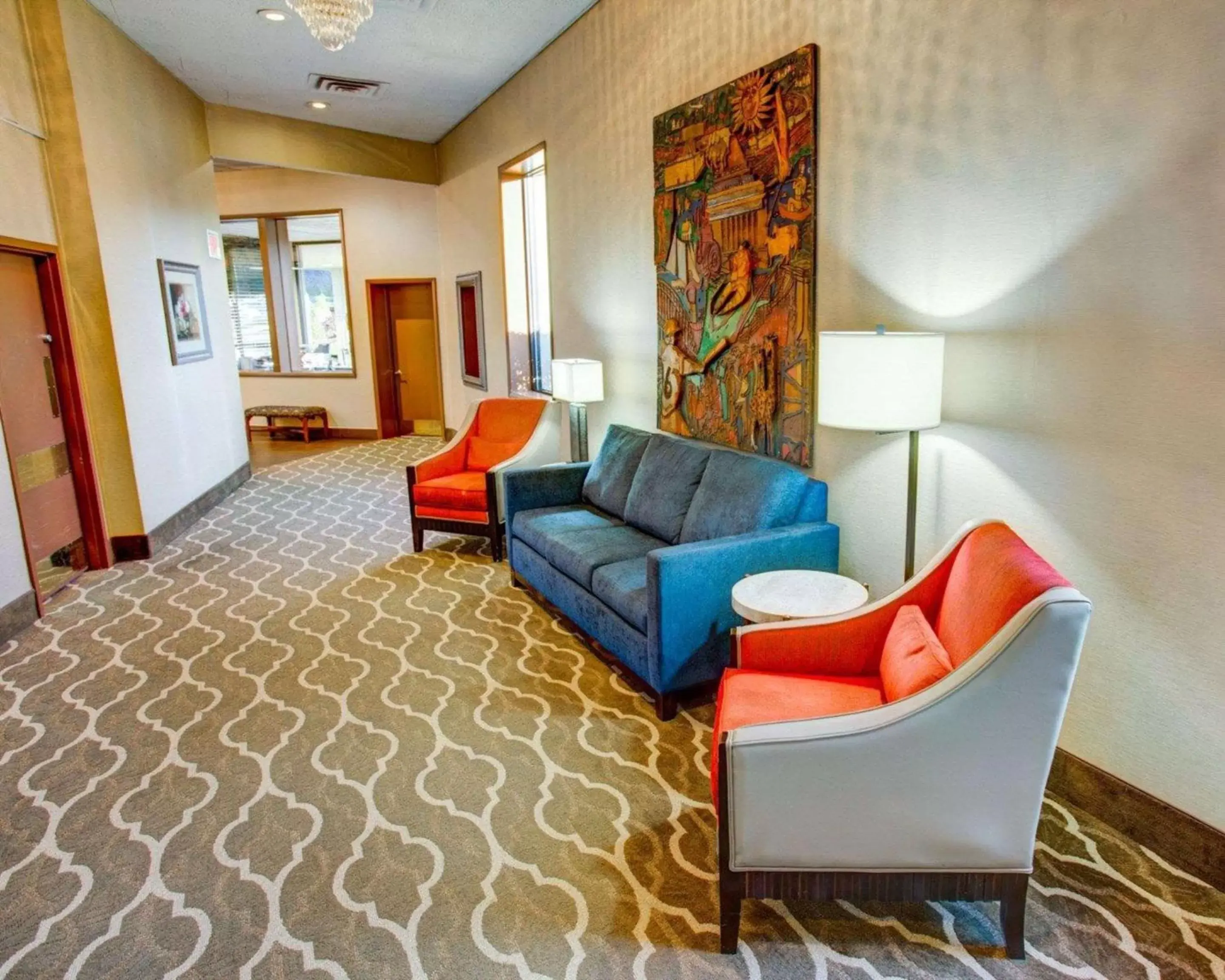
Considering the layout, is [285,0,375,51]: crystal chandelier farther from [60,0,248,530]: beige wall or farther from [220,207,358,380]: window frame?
[220,207,358,380]: window frame

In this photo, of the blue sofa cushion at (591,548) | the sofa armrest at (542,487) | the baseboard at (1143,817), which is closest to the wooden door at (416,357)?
the sofa armrest at (542,487)

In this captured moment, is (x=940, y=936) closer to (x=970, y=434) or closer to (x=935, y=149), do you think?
(x=970, y=434)

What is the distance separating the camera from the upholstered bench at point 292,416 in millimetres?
9297

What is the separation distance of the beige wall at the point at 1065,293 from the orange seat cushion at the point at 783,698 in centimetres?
74

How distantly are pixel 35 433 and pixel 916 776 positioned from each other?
4.78m

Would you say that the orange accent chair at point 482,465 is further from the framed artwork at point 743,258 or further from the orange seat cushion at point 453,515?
the framed artwork at point 743,258

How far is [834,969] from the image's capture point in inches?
71.4

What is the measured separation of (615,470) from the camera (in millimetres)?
4176

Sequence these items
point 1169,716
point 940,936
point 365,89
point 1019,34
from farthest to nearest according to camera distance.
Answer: point 365,89, point 1019,34, point 1169,716, point 940,936

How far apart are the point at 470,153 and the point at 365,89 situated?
Result: 3.61 feet

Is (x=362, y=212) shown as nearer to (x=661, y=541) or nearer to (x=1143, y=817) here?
(x=661, y=541)

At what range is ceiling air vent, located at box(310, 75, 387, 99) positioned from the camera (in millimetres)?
5957

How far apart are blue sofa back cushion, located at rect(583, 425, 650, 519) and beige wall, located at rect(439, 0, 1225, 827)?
1.14 m

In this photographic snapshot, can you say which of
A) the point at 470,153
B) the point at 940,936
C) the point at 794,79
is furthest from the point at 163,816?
the point at 470,153
